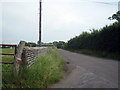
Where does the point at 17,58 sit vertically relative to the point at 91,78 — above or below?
above

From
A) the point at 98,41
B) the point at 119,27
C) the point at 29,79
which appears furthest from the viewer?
the point at 98,41

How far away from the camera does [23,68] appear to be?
16.3ft

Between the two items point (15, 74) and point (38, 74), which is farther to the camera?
point (38, 74)

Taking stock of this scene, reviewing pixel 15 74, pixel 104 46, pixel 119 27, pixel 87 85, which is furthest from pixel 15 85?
pixel 104 46

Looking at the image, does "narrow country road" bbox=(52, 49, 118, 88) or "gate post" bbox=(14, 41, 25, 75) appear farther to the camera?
"narrow country road" bbox=(52, 49, 118, 88)

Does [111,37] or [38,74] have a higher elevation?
[111,37]

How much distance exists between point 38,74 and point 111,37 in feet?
47.3

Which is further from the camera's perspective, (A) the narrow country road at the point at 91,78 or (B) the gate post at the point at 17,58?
(A) the narrow country road at the point at 91,78

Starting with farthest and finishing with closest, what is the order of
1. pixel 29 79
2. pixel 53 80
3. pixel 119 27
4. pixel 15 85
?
pixel 119 27 < pixel 53 80 < pixel 29 79 < pixel 15 85

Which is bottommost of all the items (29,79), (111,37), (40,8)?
(29,79)

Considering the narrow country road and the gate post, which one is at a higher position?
the gate post

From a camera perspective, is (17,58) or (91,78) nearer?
(17,58)

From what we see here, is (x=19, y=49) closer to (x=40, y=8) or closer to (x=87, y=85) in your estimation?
(x=87, y=85)

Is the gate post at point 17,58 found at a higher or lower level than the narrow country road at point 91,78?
higher
